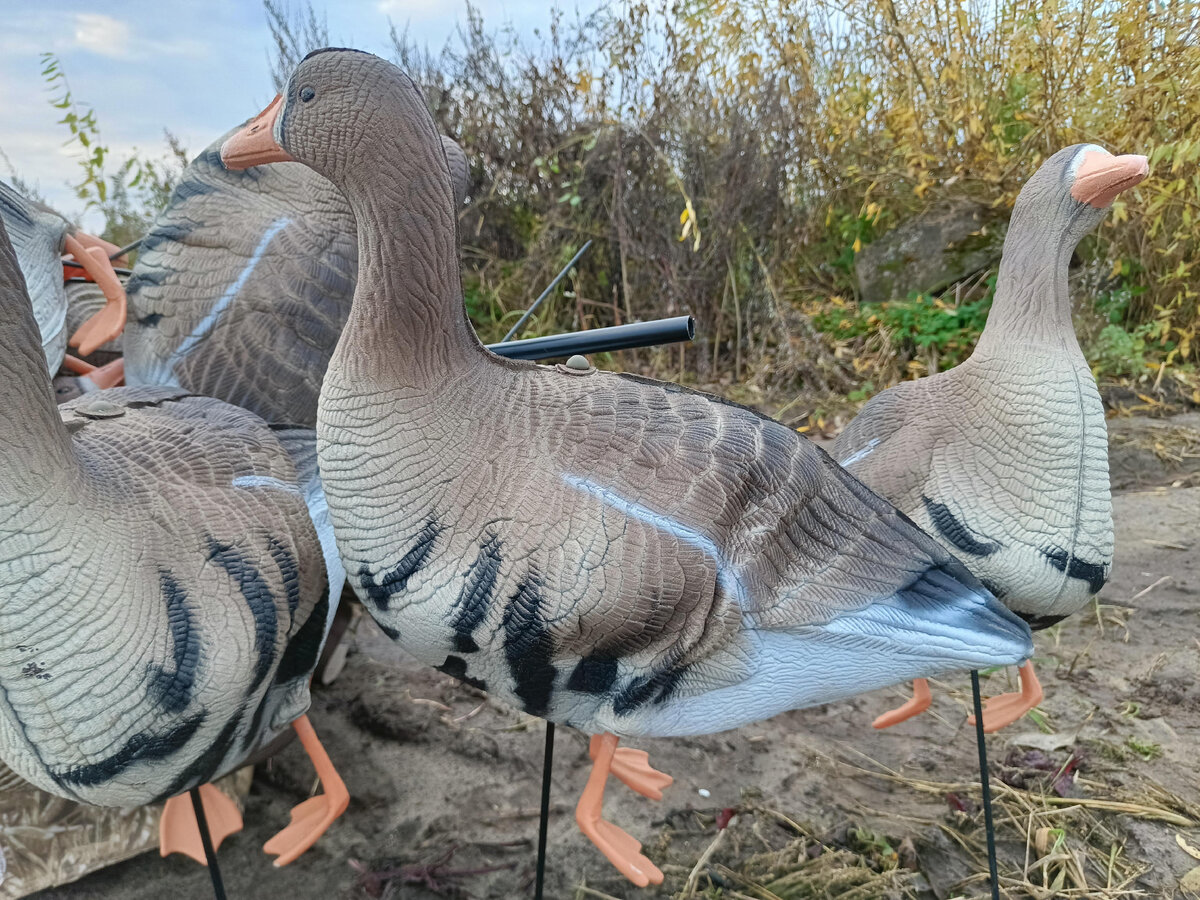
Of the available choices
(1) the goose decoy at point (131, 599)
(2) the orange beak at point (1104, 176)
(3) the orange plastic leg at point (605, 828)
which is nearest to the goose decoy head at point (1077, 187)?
(2) the orange beak at point (1104, 176)

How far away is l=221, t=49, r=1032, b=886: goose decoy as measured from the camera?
91cm

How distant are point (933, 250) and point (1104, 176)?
3178 mm

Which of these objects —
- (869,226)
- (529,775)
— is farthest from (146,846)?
(869,226)

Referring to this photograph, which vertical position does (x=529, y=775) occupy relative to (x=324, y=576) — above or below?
below

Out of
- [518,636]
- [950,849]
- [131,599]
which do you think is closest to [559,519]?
[518,636]

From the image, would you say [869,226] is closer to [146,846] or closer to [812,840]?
[812,840]

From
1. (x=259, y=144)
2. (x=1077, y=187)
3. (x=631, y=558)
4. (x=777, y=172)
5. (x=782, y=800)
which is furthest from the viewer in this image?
(x=777, y=172)

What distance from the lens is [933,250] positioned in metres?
4.23

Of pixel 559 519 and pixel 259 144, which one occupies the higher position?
pixel 259 144

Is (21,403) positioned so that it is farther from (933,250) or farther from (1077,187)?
(933,250)

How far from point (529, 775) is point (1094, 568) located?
4.12 feet

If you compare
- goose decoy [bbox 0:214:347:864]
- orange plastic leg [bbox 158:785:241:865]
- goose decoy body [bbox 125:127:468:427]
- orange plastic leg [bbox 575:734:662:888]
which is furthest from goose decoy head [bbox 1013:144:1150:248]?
orange plastic leg [bbox 158:785:241:865]

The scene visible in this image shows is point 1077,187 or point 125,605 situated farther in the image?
point 1077,187

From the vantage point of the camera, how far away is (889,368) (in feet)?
12.6
